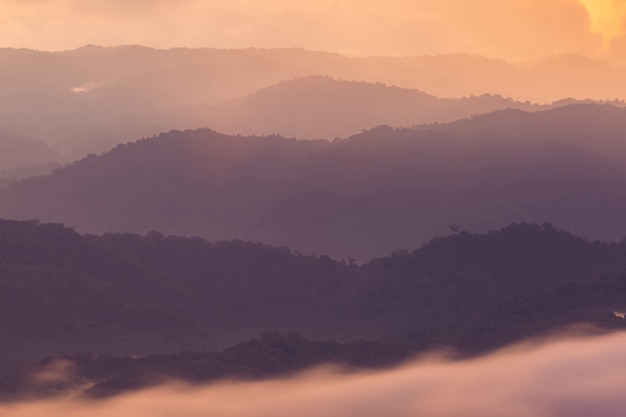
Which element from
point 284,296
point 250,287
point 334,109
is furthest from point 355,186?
point 334,109

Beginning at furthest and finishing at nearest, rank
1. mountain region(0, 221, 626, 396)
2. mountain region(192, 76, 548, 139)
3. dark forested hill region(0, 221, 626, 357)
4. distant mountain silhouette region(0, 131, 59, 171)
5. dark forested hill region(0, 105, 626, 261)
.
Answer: distant mountain silhouette region(0, 131, 59, 171) → mountain region(192, 76, 548, 139) → dark forested hill region(0, 105, 626, 261) → dark forested hill region(0, 221, 626, 357) → mountain region(0, 221, 626, 396)

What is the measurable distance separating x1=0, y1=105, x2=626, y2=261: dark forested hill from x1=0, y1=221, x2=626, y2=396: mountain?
20746 mm

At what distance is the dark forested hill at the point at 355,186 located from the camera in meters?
97.6

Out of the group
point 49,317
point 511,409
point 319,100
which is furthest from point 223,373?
point 319,100

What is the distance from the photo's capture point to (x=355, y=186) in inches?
4134

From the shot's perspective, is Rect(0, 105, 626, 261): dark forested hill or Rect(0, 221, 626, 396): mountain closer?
Rect(0, 221, 626, 396): mountain

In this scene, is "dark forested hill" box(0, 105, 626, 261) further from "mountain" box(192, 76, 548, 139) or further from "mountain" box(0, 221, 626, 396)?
"mountain" box(192, 76, 548, 139)

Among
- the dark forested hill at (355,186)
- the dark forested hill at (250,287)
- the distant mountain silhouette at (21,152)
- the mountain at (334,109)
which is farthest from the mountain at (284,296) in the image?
the distant mountain silhouette at (21,152)

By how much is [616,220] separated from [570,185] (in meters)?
7.69

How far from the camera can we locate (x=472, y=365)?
1622 inches

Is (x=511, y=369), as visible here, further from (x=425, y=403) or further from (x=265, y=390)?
(x=265, y=390)

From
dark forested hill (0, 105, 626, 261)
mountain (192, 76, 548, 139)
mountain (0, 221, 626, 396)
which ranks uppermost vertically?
mountain (192, 76, 548, 139)

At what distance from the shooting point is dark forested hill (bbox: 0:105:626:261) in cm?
9762

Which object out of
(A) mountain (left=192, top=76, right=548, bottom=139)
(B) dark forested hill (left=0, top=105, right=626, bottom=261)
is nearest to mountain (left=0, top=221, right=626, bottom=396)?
(B) dark forested hill (left=0, top=105, right=626, bottom=261)
